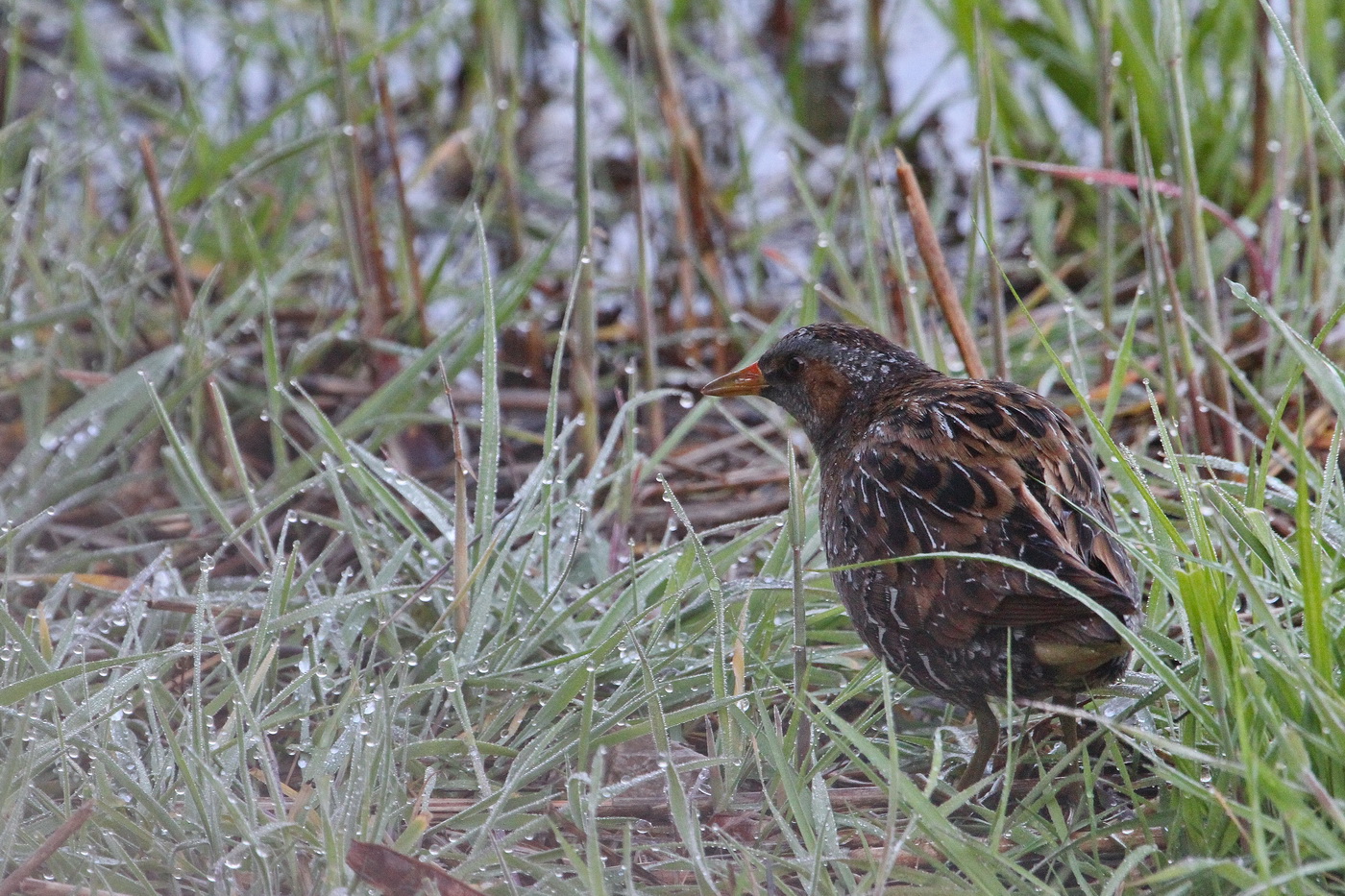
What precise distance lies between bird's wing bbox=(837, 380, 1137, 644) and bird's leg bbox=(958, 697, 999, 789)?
0.21 metres

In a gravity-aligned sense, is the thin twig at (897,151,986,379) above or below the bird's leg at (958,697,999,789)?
above

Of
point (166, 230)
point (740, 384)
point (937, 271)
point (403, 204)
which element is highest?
point (166, 230)

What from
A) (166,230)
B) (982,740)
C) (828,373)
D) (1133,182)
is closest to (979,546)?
(982,740)

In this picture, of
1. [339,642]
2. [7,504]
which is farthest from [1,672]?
[7,504]

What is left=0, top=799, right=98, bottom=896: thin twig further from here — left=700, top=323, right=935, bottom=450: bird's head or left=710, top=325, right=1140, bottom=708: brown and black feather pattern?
left=700, top=323, right=935, bottom=450: bird's head

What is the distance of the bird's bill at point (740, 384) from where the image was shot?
3621 millimetres

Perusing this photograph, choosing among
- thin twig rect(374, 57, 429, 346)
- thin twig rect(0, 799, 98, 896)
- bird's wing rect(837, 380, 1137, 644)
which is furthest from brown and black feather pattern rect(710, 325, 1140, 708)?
thin twig rect(374, 57, 429, 346)

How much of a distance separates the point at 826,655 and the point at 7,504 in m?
2.08

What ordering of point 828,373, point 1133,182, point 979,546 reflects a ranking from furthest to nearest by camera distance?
point 1133,182
point 828,373
point 979,546

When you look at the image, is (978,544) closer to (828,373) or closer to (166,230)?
(828,373)

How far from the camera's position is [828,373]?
11.2 feet

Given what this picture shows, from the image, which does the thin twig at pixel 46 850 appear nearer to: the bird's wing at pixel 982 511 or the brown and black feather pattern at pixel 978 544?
the brown and black feather pattern at pixel 978 544

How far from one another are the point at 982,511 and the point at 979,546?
7 cm

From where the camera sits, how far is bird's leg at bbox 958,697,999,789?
2.78 metres
